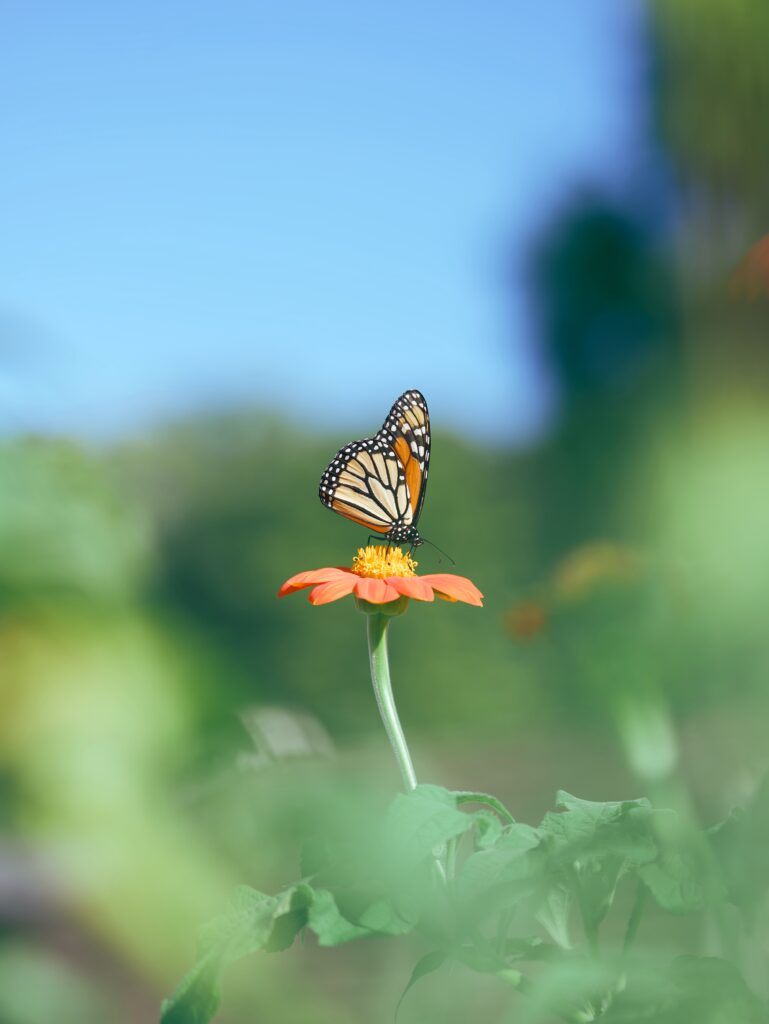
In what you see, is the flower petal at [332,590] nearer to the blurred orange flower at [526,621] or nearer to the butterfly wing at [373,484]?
the butterfly wing at [373,484]

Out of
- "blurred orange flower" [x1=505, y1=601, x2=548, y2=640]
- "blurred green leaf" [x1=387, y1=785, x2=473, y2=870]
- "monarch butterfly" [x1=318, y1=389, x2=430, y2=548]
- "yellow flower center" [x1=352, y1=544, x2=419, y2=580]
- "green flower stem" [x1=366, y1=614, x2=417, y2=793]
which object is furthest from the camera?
"blurred orange flower" [x1=505, y1=601, x2=548, y2=640]

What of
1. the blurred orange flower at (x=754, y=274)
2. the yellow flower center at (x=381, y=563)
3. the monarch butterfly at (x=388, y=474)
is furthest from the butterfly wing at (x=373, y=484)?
the blurred orange flower at (x=754, y=274)

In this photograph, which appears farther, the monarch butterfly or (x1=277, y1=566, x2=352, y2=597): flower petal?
the monarch butterfly

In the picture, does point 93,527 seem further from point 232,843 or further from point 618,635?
point 618,635

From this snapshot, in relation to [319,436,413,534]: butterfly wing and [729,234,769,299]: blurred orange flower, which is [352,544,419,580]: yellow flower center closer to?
[319,436,413,534]: butterfly wing

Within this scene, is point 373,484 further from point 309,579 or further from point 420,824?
point 420,824

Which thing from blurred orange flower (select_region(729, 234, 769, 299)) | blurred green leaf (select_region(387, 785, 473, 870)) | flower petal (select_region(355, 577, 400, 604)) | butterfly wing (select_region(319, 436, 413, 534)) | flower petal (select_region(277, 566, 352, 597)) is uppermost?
blurred orange flower (select_region(729, 234, 769, 299))

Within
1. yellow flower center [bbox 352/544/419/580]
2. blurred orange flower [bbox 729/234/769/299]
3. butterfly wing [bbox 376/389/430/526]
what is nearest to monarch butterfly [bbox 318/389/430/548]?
butterfly wing [bbox 376/389/430/526]

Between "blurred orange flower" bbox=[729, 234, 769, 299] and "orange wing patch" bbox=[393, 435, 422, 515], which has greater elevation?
"blurred orange flower" bbox=[729, 234, 769, 299]

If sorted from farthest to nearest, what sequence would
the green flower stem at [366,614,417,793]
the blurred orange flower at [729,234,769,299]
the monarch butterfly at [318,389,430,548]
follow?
the blurred orange flower at [729,234,769,299]
the monarch butterfly at [318,389,430,548]
the green flower stem at [366,614,417,793]
